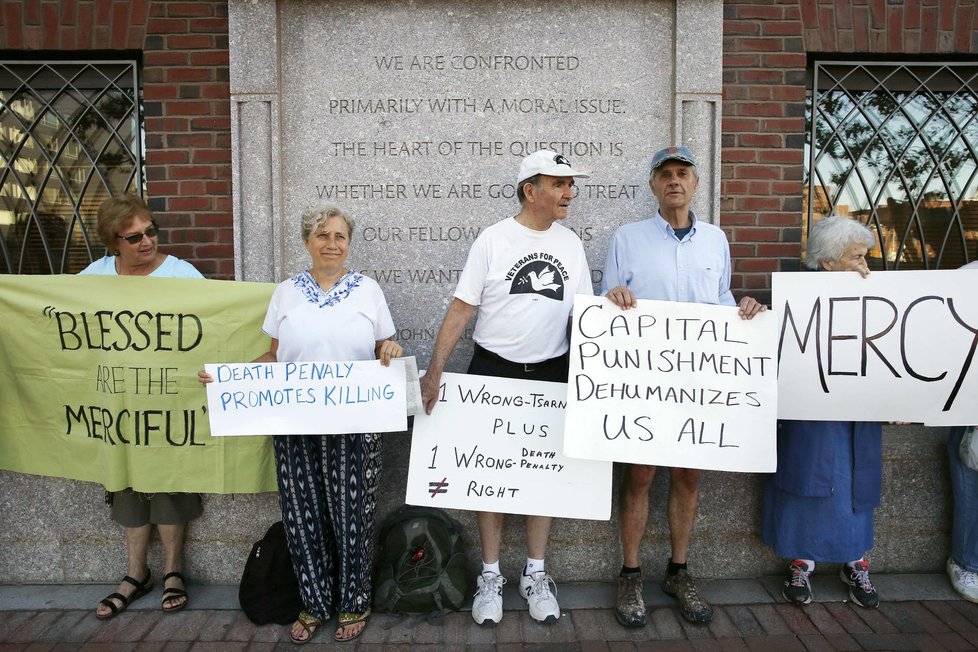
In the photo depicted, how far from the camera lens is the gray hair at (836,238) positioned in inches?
114

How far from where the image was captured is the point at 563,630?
113 inches

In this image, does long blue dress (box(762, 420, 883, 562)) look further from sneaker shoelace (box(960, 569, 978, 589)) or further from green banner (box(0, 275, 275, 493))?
green banner (box(0, 275, 275, 493))

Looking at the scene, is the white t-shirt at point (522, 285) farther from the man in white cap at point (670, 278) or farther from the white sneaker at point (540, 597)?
the white sneaker at point (540, 597)

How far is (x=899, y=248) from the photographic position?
3762 mm

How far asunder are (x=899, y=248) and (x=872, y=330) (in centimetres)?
118

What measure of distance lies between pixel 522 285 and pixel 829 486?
5.65ft

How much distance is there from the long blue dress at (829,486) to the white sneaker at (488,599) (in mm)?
1389

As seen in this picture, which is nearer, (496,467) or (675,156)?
(675,156)

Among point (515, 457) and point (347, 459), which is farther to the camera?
point (515, 457)

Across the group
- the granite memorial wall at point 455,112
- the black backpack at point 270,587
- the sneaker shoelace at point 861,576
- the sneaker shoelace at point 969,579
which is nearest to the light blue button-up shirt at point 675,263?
the granite memorial wall at point 455,112

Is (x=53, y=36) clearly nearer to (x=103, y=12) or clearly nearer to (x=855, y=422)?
(x=103, y=12)

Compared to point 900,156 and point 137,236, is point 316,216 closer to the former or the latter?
point 137,236

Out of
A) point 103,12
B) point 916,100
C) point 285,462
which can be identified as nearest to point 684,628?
point 285,462

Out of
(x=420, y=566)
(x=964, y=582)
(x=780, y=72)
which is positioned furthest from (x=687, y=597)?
(x=780, y=72)
